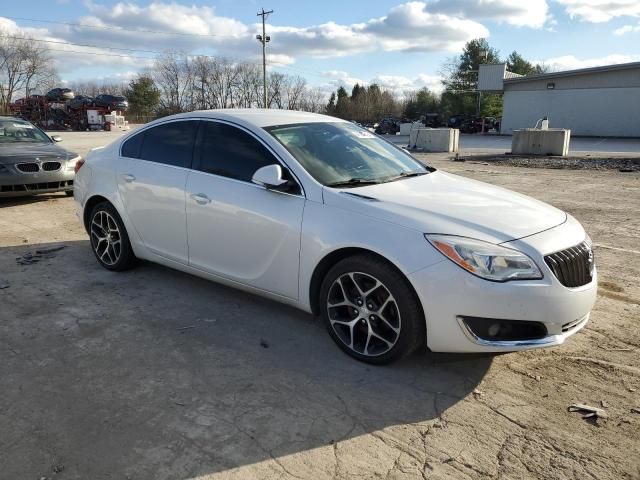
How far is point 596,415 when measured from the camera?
2.88 meters

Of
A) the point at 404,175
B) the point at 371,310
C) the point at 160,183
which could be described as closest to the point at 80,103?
the point at 160,183

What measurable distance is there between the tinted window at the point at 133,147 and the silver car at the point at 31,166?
14.8 ft

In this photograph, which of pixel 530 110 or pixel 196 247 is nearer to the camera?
pixel 196 247

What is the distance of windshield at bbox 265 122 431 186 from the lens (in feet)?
12.5

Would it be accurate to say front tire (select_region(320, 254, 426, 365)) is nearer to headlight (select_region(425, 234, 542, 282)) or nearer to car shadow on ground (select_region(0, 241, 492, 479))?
car shadow on ground (select_region(0, 241, 492, 479))

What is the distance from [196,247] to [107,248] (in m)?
1.47

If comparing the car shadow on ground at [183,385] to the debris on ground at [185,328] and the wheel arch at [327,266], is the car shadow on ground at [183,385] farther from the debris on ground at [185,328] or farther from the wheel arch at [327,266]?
the wheel arch at [327,266]

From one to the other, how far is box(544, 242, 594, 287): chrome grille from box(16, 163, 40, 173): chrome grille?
8426 mm

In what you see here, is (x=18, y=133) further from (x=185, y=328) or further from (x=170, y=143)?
(x=185, y=328)

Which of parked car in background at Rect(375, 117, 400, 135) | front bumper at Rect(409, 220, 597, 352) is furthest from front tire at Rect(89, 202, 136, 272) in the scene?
parked car in background at Rect(375, 117, 400, 135)

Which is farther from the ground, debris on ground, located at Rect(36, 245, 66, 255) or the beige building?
the beige building

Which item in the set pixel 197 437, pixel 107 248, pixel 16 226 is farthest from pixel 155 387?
pixel 16 226

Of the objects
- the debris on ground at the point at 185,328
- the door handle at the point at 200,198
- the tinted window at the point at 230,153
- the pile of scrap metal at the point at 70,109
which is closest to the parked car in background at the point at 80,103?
the pile of scrap metal at the point at 70,109

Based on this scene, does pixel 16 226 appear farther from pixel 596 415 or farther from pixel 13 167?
pixel 596 415
